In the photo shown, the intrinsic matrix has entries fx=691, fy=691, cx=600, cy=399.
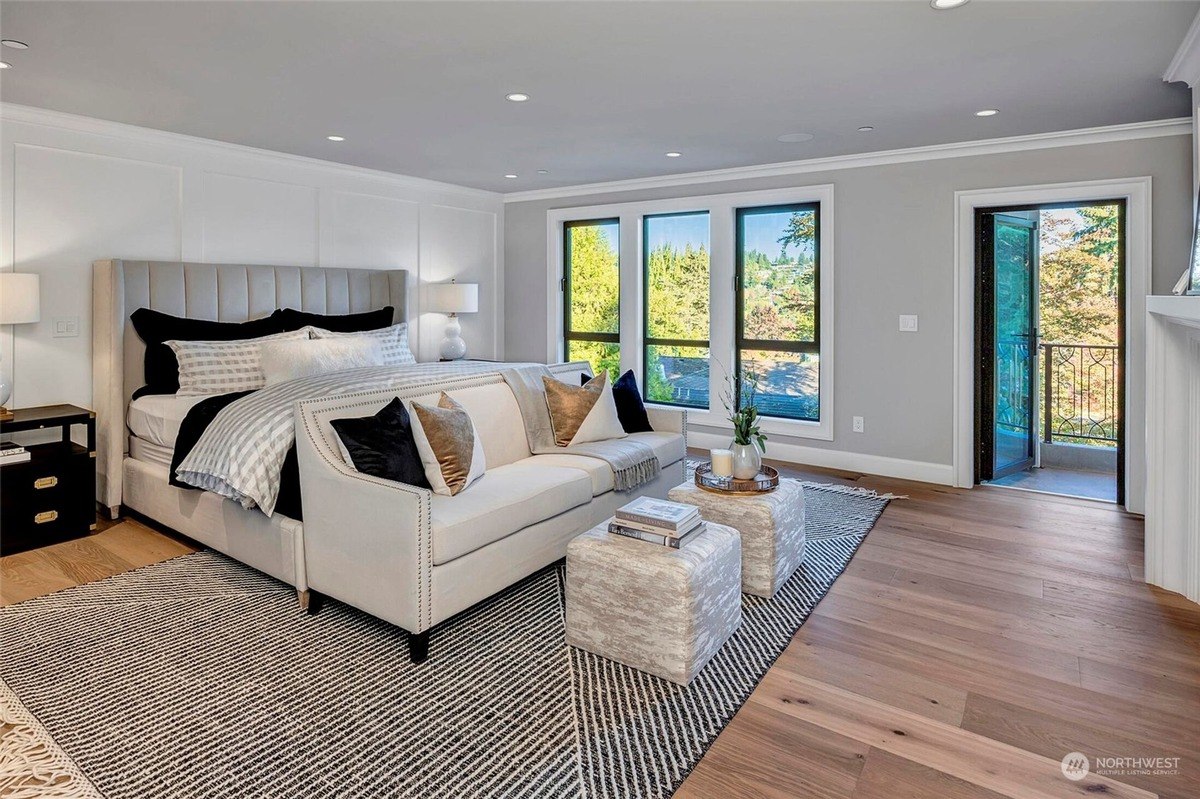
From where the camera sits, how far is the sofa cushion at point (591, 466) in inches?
133

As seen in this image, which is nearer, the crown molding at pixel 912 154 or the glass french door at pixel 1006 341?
the crown molding at pixel 912 154

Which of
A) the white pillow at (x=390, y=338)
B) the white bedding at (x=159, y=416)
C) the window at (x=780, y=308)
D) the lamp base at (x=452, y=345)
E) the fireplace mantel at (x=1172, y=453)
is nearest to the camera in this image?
the fireplace mantel at (x=1172, y=453)

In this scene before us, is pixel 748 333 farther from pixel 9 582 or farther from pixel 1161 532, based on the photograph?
pixel 9 582

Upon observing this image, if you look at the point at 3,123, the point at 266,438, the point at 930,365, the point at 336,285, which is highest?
the point at 3,123

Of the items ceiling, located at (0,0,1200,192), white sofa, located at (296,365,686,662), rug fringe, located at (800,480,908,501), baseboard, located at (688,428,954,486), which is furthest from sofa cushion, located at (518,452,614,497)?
baseboard, located at (688,428,954,486)

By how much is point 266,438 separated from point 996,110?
4073mm

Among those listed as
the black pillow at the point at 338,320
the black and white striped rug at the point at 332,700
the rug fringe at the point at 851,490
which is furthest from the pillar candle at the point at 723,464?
the black pillow at the point at 338,320

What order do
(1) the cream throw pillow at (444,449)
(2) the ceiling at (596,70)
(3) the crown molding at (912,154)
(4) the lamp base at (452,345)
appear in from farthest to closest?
(4) the lamp base at (452,345) < (3) the crown molding at (912,154) < (1) the cream throw pillow at (444,449) < (2) the ceiling at (596,70)

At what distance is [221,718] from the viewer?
212cm

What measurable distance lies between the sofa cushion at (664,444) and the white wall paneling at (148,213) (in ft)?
9.23

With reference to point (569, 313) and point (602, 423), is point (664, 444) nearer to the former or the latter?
point (602, 423)

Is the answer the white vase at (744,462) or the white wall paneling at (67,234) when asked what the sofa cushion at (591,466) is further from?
Result: the white wall paneling at (67,234)

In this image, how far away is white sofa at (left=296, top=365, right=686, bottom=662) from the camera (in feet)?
7.95

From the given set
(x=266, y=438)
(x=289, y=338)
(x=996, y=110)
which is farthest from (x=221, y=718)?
(x=996, y=110)
